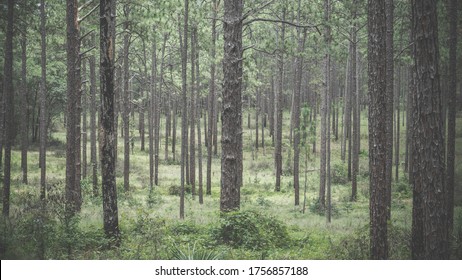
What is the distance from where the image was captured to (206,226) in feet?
42.7

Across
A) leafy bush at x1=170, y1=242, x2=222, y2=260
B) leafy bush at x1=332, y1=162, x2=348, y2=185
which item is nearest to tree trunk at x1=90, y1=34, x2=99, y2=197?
leafy bush at x1=170, y1=242, x2=222, y2=260

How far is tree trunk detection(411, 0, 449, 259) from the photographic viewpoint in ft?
21.2

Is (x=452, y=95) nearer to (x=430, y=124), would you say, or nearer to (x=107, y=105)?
(x=430, y=124)

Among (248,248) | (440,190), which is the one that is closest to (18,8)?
(248,248)

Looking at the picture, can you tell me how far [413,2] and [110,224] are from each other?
25.7 ft

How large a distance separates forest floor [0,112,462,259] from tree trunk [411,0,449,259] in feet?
9.42

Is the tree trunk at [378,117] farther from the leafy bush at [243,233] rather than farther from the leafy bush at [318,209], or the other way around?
the leafy bush at [318,209]

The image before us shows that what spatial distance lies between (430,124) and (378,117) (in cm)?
169

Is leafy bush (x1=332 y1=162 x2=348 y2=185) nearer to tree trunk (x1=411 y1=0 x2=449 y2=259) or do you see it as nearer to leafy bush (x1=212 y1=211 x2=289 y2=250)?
leafy bush (x1=212 y1=211 x2=289 y2=250)

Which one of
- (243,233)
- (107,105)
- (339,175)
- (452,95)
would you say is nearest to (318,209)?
(452,95)

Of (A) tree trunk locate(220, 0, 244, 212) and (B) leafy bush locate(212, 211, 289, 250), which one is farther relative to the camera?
(A) tree trunk locate(220, 0, 244, 212)

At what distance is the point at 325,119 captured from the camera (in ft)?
56.2

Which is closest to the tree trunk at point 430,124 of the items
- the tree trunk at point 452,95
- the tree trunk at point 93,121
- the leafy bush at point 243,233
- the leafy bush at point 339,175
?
the leafy bush at point 243,233

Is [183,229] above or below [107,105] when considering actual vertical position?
below
